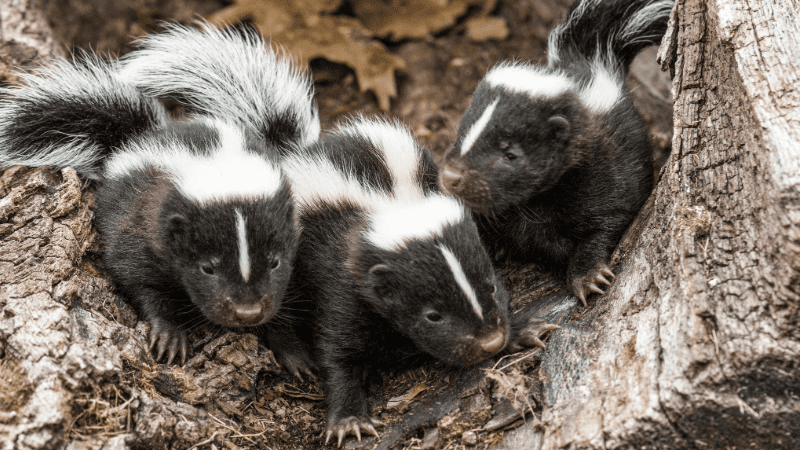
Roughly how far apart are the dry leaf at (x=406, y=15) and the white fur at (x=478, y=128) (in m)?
3.30

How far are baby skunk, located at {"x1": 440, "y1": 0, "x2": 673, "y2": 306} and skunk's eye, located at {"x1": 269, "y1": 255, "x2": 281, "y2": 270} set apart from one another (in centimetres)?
119

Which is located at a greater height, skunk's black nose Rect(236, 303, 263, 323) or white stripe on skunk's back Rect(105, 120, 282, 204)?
white stripe on skunk's back Rect(105, 120, 282, 204)

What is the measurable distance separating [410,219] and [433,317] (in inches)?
24.5

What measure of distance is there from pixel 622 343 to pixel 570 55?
269 cm

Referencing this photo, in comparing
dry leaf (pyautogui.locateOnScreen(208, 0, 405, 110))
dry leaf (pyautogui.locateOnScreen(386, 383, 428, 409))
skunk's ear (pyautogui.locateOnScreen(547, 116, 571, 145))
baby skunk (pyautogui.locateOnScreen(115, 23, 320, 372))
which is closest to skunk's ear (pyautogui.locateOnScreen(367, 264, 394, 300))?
dry leaf (pyautogui.locateOnScreen(386, 383, 428, 409))

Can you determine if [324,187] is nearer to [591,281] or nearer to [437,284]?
[437,284]

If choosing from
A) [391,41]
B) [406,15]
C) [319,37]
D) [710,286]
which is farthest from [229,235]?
[406,15]

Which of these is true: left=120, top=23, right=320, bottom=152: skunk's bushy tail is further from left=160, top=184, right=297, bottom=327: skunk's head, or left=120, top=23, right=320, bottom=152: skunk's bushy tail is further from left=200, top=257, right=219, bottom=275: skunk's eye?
left=200, top=257, right=219, bottom=275: skunk's eye

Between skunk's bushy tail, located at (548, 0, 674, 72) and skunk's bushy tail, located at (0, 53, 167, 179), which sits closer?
skunk's bushy tail, located at (0, 53, 167, 179)

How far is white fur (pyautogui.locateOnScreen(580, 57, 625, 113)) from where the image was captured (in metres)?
4.67

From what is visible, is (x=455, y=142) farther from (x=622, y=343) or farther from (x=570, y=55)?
(x=622, y=343)

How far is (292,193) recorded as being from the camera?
434cm

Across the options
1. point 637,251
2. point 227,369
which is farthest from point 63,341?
point 637,251

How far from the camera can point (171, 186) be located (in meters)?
4.08
